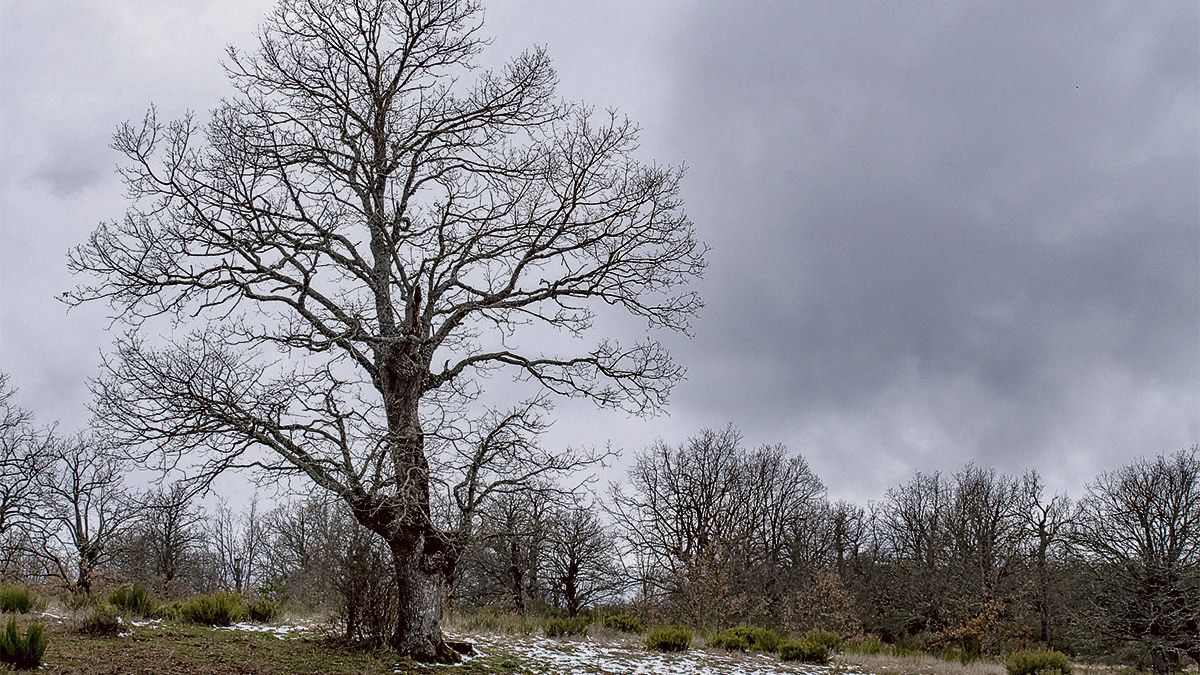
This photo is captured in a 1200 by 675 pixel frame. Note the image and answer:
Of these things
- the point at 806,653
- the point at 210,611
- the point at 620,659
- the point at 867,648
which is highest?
the point at 210,611

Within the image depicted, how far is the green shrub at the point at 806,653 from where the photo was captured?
59.5ft

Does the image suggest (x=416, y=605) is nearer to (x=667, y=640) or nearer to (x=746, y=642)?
(x=667, y=640)

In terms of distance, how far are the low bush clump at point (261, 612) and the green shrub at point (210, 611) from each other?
2.35 feet

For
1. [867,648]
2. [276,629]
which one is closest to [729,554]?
[867,648]

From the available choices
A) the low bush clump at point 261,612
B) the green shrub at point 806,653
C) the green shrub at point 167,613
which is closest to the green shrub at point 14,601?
the green shrub at point 167,613

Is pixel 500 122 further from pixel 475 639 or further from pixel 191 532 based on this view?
pixel 191 532

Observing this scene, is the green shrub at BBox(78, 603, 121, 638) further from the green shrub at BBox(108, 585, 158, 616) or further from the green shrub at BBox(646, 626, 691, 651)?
the green shrub at BBox(646, 626, 691, 651)

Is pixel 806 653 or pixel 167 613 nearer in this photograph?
pixel 167 613

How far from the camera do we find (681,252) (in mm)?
13258

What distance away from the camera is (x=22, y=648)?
27.0ft

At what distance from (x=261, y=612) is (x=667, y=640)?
8.33m

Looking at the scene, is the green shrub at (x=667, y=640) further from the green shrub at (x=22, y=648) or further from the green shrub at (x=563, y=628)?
the green shrub at (x=22, y=648)

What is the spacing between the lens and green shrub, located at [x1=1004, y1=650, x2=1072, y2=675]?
1731 centimetres

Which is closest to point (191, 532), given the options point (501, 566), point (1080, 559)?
point (501, 566)
